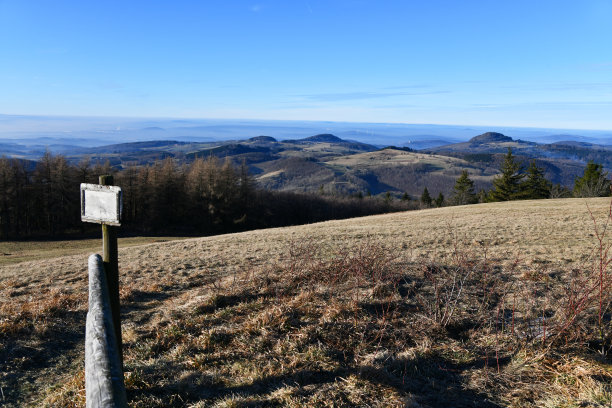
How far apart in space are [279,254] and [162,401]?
25.4ft

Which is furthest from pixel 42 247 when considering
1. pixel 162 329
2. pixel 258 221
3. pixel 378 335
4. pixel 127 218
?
pixel 378 335

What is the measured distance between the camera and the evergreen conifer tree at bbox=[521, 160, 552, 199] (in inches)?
1975

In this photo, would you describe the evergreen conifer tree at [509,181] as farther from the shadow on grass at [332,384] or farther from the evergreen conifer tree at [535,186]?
the shadow on grass at [332,384]

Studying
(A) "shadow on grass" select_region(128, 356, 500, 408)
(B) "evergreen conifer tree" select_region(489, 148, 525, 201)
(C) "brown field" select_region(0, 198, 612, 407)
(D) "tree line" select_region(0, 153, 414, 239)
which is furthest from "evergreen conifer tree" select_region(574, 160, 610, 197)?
(A) "shadow on grass" select_region(128, 356, 500, 408)

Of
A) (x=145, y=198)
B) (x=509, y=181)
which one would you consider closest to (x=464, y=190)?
(x=509, y=181)

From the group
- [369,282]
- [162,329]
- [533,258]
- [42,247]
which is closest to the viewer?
[162,329]

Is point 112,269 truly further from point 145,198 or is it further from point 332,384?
point 145,198

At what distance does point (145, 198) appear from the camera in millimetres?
48781

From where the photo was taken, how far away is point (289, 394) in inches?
144

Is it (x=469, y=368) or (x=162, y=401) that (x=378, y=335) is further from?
(x=162, y=401)

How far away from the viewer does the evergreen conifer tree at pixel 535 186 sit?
50156 mm

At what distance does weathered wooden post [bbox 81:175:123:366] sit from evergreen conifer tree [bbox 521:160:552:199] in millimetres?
57688

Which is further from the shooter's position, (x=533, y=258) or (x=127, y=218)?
(x=127, y=218)

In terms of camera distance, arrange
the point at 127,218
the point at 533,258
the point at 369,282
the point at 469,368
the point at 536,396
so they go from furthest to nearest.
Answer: the point at 127,218 → the point at 533,258 → the point at 369,282 → the point at 469,368 → the point at 536,396
